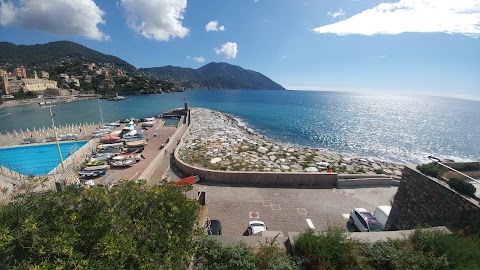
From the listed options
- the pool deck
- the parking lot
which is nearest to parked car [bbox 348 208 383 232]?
the parking lot

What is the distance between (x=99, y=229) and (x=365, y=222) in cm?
1101

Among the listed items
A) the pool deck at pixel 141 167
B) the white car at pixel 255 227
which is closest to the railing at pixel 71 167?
the pool deck at pixel 141 167

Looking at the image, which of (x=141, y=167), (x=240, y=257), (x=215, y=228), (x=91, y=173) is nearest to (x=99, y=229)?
(x=240, y=257)

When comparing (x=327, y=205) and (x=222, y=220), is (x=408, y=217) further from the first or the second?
(x=222, y=220)

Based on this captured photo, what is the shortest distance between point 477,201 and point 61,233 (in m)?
11.2

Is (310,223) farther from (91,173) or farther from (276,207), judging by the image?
(91,173)

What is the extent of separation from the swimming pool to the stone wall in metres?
31.3

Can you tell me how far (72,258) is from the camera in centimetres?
369

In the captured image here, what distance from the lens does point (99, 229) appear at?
14.3ft

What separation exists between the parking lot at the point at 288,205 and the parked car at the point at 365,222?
63cm

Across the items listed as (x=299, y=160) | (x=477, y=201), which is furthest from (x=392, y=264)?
(x=299, y=160)

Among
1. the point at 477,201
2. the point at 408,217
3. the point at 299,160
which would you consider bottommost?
the point at 299,160

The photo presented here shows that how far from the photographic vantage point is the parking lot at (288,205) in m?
11.5

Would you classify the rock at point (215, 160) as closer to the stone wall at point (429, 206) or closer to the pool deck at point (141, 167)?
the pool deck at point (141, 167)
